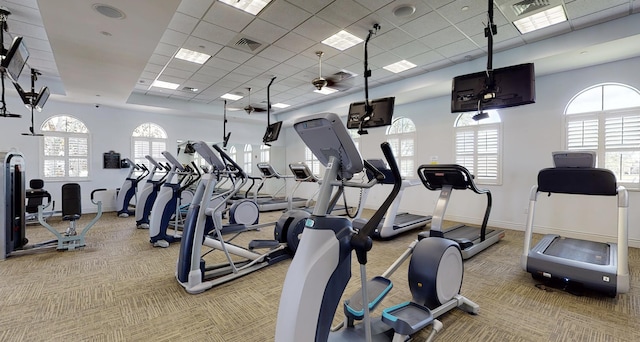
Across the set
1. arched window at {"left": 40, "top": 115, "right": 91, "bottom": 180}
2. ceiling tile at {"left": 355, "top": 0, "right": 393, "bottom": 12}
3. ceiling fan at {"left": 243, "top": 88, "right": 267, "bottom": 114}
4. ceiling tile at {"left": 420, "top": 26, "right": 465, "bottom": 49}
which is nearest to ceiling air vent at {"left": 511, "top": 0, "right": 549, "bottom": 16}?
ceiling tile at {"left": 420, "top": 26, "right": 465, "bottom": 49}

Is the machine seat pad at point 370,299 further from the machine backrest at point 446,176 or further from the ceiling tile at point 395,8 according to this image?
the ceiling tile at point 395,8

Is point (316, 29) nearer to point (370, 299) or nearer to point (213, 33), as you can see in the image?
point (213, 33)

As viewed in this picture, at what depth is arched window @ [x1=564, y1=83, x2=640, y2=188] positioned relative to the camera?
16.0ft

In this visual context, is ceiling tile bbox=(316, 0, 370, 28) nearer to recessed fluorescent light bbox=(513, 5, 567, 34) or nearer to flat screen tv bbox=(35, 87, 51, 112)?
recessed fluorescent light bbox=(513, 5, 567, 34)

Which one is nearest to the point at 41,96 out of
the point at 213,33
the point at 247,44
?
the point at 213,33

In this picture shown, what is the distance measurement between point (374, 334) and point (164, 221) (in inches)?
164

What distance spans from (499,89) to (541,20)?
1.50 meters

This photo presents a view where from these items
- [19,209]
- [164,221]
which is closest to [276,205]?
[164,221]

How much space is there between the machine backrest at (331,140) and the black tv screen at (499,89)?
3.17m

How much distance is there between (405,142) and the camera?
26.9 feet

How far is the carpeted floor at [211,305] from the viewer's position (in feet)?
7.81

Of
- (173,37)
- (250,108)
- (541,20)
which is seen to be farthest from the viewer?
(250,108)

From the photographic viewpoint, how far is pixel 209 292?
10.2 feet

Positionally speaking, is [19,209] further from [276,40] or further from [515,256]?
[515,256]
